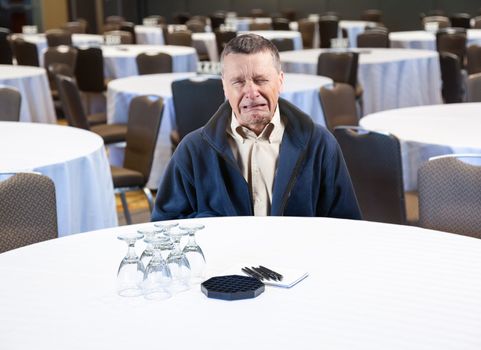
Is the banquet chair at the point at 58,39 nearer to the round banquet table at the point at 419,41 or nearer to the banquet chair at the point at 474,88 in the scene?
the round banquet table at the point at 419,41

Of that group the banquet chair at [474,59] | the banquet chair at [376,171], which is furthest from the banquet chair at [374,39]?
the banquet chair at [376,171]

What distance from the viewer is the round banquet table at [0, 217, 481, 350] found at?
6.32 ft

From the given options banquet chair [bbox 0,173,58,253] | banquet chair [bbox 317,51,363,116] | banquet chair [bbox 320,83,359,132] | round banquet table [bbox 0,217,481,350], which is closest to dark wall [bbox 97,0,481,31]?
banquet chair [bbox 317,51,363,116]

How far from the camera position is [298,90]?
264 inches

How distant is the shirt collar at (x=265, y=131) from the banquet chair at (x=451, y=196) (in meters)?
0.53

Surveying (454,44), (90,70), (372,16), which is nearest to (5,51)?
(90,70)

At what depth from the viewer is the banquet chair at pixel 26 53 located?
10.4 metres

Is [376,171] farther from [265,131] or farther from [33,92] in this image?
[33,92]

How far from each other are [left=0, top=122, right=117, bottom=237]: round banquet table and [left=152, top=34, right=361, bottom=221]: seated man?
1.03 m

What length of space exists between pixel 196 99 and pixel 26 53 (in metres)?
4.75

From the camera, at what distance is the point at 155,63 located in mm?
8859

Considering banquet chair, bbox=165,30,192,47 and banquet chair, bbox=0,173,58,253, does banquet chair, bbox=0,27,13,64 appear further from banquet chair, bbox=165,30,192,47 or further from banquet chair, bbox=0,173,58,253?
banquet chair, bbox=0,173,58,253

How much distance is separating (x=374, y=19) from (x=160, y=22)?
13.0 feet

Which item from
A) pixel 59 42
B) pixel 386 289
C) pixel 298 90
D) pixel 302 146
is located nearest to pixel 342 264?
pixel 386 289
